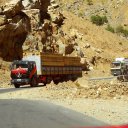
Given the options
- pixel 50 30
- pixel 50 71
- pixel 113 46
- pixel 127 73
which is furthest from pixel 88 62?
pixel 50 71

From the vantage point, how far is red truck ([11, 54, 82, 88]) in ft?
148

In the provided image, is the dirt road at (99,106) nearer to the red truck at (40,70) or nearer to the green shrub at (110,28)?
the red truck at (40,70)

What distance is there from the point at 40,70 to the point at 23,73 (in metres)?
2.31

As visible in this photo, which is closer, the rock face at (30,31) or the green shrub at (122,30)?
the rock face at (30,31)

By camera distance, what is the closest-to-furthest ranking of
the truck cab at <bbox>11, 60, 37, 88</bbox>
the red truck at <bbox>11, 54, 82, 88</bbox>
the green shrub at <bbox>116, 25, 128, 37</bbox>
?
the truck cab at <bbox>11, 60, 37, 88</bbox>
the red truck at <bbox>11, 54, 82, 88</bbox>
the green shrub at <bbox>116, 25, 128, 37</bbox>

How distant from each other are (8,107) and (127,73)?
102 ft

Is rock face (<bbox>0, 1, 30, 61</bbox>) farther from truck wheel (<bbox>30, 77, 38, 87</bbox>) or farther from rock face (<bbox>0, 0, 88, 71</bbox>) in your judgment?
truck wheel (<bbox>30, 77, 38, 87</bbox>)

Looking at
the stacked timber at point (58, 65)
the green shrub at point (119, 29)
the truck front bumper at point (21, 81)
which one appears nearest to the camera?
the truck front bumper at point (21, 81)

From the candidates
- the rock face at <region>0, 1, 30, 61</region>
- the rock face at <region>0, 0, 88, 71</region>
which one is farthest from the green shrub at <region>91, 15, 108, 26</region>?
the rock face at <region>0, 1, 30, 61</region>

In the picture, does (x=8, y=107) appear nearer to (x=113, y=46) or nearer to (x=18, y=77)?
(x=18, y=77)

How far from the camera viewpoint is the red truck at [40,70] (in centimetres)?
4503

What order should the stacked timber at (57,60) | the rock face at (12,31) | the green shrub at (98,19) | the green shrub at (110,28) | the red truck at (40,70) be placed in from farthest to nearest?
the green shrub at (98,19)
the green shrub at (110,28)
the rock face at (12,31)
the stacked timber at (57,60)
the red truck at (40,70)

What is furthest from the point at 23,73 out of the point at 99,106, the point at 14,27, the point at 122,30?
the point at 122,30

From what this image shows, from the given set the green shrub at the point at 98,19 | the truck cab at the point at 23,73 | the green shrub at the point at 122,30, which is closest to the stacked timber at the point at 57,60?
the truck cab at the point at 23,73
